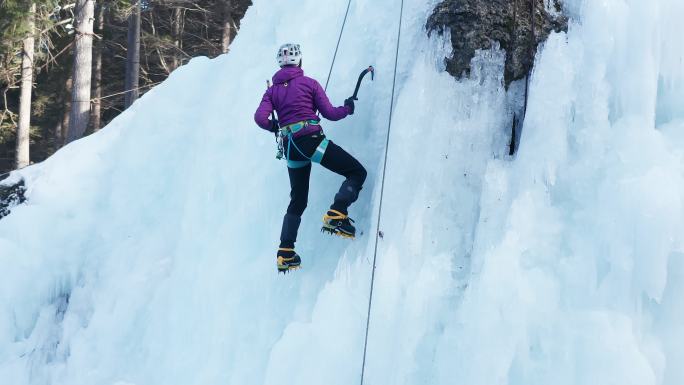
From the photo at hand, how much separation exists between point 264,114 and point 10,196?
3769mm

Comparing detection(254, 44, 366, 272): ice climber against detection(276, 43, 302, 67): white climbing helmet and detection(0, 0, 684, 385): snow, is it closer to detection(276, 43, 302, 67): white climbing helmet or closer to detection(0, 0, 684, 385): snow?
detection(276, 43, 302, 67): white climbing helmet

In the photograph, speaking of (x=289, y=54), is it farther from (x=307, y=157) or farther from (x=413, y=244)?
(x=413, y=244)

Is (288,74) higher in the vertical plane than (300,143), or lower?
higher

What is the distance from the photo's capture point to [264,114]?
4.54 meters

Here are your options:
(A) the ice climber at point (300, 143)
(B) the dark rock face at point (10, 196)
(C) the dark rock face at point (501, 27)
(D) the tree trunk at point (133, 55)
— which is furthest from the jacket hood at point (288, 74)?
(D) the tree trunk at point (133, 55)

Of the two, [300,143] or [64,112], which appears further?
[64,112]

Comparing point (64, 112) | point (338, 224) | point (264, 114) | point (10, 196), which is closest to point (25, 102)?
point (64, 112)

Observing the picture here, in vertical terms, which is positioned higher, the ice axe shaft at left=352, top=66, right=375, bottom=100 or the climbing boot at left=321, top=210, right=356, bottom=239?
the ice axe shaft at left=352, top=66, right=375, bottom=100

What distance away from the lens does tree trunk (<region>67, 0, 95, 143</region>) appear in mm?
11773

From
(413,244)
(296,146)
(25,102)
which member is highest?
(25,102)

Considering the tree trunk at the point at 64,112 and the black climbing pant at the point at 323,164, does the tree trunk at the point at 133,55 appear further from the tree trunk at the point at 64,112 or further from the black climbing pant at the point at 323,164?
the black climbing pant at the point at 323,164

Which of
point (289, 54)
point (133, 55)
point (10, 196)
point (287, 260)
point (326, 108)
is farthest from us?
point (133, 55)

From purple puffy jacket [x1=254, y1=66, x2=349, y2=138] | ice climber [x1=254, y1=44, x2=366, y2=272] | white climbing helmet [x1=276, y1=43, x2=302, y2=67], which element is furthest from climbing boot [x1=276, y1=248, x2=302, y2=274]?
white climbing helmet [x1=276, y1=43, x2=302, y2=67]

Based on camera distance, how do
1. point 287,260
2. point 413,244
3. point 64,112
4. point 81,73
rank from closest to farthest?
point 413,244 → point 287,260 → point 81,73 → point 64,112
